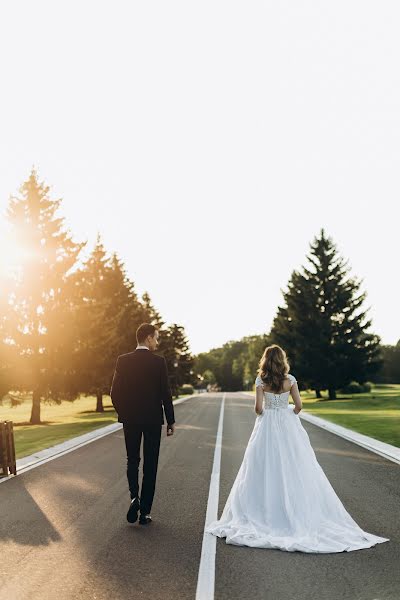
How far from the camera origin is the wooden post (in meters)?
11.7

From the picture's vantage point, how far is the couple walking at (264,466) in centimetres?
702

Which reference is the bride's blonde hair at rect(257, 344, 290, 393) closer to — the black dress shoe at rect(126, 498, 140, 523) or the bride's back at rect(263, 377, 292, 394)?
the bride's back at rect(263, 377, 292, 394)

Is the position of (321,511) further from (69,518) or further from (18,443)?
(18,443)

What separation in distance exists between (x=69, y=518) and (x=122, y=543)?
1592 millimetres

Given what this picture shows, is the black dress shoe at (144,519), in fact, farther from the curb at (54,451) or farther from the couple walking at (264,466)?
the curb at (54,451)

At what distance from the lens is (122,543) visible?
6820 mm

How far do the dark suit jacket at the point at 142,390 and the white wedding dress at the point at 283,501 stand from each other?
117 centimetres

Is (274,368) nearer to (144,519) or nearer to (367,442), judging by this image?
(144,519)

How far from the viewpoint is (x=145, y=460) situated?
25.7 ft

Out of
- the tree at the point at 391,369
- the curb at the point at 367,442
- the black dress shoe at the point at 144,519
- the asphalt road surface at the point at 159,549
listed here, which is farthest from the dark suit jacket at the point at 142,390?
the tree at the point at 391,369

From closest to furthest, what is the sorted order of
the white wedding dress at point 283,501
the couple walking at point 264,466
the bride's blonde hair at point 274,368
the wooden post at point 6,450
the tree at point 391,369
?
the white wedding dress at point 283,501 → the couple walking at point 264,466 → the bride's blonde hair at point 274,368 → the wooden post at point 6,450 → the tree at point 391,369

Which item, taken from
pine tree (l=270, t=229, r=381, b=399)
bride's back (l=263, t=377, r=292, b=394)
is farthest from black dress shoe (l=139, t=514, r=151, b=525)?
pine tree (l=270, t=229, r=381, b=399)

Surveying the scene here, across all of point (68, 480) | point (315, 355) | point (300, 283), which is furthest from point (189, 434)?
point (300, 283)

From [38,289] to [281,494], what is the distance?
87.3ft
